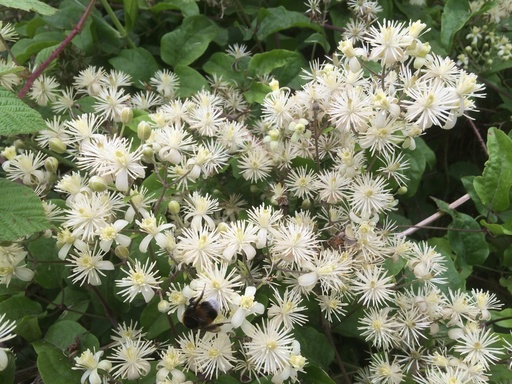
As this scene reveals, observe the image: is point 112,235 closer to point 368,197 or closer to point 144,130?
point 144,130

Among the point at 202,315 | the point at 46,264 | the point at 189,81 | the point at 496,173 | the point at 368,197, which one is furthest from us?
the point at 189,81

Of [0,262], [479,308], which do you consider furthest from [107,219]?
[479,308]

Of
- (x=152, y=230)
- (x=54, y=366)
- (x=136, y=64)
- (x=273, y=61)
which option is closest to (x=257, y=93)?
(x=273, y=61)

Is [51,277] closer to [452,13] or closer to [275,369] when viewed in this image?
[275,369]

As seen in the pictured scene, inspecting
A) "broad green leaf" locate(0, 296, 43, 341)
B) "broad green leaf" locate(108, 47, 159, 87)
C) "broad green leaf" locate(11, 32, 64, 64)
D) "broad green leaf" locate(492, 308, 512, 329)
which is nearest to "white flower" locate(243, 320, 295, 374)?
"broad green leaf" locate(0, 296, 43, 341)

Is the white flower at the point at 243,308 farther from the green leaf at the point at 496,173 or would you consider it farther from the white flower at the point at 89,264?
the green leaf at the point at 496,173

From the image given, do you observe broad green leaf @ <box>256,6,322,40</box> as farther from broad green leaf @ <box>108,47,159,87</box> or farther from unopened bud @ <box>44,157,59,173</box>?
unopened bud @ <box>44,157,59,173</box>

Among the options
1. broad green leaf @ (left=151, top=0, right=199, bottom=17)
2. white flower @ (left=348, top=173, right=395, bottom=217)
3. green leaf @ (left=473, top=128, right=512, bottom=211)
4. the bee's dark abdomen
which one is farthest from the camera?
broad green leaf @ (left=151, top=0, right=199, bottom=17)
